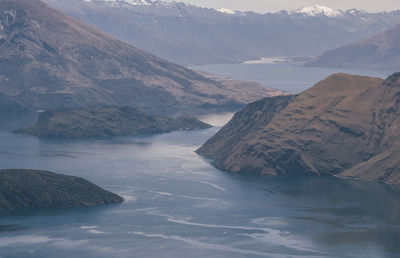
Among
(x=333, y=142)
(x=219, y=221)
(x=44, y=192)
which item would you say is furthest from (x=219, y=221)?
(x=333, y=142)

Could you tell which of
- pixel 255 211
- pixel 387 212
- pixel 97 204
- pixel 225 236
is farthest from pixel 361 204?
pixel 97 204

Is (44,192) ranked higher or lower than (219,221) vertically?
higher

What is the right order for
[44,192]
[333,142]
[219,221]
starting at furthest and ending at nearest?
[333,142]
[44,192]
[219,221]

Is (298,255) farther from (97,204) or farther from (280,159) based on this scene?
(280,159)

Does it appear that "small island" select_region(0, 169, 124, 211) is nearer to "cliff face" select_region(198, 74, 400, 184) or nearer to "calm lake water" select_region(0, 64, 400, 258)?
"calm lake water" select_region(0, 64, 400, 258)

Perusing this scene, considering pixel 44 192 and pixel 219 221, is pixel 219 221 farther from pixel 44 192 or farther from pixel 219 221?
pixel 44 192

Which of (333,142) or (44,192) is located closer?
(44,192)

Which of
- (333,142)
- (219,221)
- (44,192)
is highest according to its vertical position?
(333,142)

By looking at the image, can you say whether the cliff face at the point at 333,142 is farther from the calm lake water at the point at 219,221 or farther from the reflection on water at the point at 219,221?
the calm lake water at the point at 219,221
